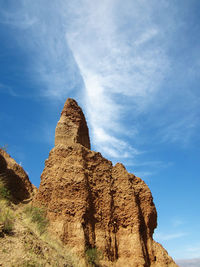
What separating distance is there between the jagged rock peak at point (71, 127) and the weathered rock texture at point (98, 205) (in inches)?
3.4

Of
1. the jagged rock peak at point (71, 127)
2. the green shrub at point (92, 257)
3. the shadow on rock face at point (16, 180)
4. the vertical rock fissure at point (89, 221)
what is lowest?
the green shrub at point (92, 257)

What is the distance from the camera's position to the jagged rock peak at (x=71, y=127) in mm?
21656

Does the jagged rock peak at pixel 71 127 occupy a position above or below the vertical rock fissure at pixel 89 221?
above

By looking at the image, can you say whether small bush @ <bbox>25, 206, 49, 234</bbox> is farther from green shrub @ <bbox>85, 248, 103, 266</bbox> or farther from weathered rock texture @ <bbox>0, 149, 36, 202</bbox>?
weathered rock texture @ <bbox>0, 149, 36, 202</bbox>

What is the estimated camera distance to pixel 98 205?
61.1 ft

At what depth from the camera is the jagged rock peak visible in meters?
21.7

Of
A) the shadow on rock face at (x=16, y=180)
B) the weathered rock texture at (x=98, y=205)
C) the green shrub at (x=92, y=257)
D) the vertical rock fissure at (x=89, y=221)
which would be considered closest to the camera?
the green shrub at (x=92, y=257)

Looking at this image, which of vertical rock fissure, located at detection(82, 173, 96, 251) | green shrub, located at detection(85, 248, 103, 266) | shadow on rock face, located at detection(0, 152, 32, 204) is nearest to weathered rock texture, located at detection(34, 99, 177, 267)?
vertical rock fissure, located at detection(82, 173, 96, 251)

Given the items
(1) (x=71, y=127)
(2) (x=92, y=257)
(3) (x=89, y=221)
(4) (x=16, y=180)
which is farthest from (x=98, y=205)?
(4) (x=16, y=180)

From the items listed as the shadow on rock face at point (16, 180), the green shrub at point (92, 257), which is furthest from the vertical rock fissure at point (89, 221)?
the shadow on rock face at point (16, 180)

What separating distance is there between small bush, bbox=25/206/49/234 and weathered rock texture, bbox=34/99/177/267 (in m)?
0.44

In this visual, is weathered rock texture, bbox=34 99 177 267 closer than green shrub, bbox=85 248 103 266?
No

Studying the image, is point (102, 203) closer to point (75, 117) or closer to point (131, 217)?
point (131, 217)

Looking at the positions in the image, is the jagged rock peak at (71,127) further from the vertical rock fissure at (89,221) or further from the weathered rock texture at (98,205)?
the vertical rock fissure at (89,221)
